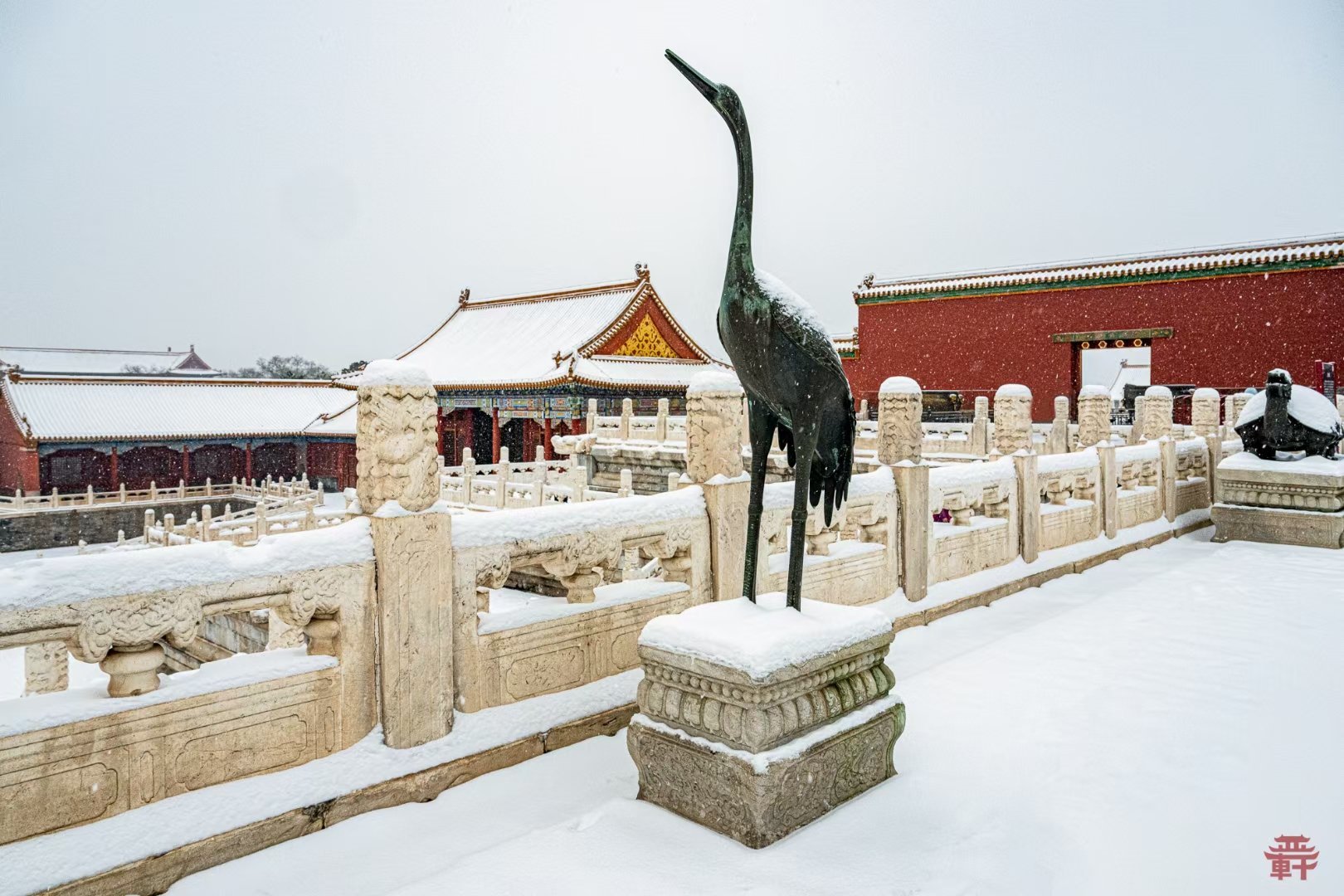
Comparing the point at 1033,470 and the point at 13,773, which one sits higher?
the point at 1033,470

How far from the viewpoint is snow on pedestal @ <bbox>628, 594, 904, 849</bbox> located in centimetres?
264

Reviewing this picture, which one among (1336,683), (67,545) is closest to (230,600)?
(1336,683)

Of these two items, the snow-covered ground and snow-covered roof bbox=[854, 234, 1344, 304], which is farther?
snow-covered roof bbox=[854, 234, 1344, 304]

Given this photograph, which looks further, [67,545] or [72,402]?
[72,402]

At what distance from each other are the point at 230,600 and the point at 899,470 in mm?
4244

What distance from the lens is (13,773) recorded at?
7.83ft

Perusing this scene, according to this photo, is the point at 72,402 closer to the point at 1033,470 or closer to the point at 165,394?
the point at 165,394

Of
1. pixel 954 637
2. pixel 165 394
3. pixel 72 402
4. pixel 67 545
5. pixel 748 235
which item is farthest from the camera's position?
pixel 165 394

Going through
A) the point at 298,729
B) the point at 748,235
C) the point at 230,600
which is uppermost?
the point at 748,235

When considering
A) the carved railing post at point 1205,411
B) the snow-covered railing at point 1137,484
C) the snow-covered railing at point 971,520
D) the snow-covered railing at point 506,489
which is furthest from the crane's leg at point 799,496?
the snow-covered railing at point 506,489

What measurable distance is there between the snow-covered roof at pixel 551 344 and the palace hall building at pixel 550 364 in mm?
42

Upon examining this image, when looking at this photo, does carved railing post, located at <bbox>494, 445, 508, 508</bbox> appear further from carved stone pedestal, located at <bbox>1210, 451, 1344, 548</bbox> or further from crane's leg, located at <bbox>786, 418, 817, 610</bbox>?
crane's leg, located at <bbox>786, 418, 817, 610</bbox>

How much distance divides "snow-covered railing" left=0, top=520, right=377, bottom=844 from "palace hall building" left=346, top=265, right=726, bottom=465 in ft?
61.6

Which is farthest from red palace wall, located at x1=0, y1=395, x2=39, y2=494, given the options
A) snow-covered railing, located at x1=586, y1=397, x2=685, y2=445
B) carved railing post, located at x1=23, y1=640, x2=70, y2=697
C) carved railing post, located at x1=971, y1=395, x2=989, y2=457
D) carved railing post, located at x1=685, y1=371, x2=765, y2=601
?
carved railing post, located at x1=685, y1=371, x2=765, y2=601
